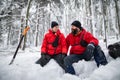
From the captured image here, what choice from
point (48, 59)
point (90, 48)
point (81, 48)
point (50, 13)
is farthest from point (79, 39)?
point (50, 13)

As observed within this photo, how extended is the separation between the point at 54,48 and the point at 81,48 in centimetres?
94

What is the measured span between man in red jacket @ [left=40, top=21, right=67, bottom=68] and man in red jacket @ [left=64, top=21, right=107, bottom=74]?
0.30m

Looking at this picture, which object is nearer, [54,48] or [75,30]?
[75,30]

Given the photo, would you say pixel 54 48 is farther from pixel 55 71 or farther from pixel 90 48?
pixel 90 48

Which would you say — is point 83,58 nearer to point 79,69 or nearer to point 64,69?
point 79,69

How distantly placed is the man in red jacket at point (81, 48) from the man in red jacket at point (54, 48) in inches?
11.8

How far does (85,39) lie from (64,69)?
120 centimetres

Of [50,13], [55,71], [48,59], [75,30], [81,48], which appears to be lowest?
[50,13]

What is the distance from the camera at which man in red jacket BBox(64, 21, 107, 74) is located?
4773 millimetres

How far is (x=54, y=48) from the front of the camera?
540 cm

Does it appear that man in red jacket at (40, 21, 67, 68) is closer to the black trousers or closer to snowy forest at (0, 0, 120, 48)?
the black trousers

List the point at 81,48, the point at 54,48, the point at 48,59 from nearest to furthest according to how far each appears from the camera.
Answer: the point at 81,48 → the point at 48,59 → the point at 54,48

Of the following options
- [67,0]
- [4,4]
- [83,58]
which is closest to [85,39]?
[83,58]

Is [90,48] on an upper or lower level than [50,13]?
upper
